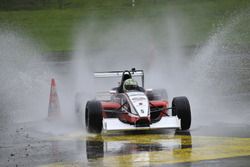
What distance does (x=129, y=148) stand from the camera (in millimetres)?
13508

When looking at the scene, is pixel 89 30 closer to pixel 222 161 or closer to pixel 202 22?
pixel 202 22

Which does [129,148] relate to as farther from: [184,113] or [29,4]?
[29,4]

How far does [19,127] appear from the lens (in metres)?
16.8

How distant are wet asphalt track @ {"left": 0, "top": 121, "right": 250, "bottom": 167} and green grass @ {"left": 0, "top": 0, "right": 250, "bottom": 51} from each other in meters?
21.4

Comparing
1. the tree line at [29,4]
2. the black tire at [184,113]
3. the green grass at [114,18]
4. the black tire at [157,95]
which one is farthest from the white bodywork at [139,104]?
the tree line at [29,4]

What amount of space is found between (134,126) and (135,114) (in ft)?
0.98

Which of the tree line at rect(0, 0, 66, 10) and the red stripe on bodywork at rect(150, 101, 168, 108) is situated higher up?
the tree line at rect(0, 0, 66, 10)

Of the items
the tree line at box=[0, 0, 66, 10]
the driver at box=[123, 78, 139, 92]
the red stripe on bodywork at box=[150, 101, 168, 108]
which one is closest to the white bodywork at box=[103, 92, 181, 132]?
the red stripe on bodywork at box=[150, 101, 168, 108]

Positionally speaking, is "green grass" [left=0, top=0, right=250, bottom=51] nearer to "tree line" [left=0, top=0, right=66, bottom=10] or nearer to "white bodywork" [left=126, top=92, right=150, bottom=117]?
"tree line" [left=0, top=0, right=66, bottom=10]

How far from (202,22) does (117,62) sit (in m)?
15.3

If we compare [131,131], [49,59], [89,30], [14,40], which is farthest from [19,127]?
[89,30]

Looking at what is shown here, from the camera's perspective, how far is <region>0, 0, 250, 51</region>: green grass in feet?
131

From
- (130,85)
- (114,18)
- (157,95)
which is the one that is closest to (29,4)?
(114,18)

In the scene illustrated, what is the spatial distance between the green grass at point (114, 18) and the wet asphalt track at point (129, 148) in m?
21.4
